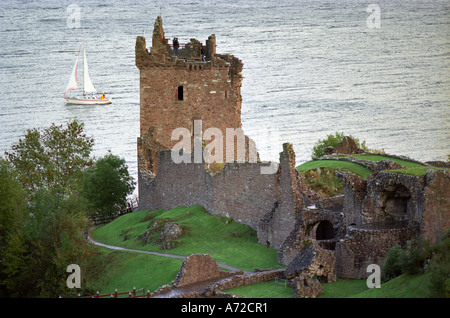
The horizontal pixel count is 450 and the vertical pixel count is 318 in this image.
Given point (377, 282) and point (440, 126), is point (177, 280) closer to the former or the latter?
point (377, 282)

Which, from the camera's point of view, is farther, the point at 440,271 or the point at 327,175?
the point at 327,175

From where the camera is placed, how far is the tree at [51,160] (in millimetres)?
86812

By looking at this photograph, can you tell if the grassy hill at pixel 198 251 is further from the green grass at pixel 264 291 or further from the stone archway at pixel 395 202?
the stone archway at pixel 395 202

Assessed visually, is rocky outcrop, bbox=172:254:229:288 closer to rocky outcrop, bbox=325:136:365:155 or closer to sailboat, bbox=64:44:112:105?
rocky outcrop, bbox=325:136:365:155

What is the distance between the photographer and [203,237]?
2635 inches

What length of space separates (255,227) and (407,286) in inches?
714

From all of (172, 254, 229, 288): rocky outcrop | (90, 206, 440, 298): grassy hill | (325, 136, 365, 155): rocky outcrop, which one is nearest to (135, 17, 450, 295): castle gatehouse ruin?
(90, 206, 440, 298): grassy hill

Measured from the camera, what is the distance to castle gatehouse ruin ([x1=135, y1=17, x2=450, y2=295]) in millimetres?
54812

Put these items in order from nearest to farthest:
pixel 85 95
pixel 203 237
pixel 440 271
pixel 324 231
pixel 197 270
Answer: pixel 440 271 → pixel 197 270 → pixel 324 231 → pixel 203 237 → pixel 85 95

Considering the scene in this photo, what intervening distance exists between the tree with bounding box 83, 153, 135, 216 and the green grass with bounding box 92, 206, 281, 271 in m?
8.56

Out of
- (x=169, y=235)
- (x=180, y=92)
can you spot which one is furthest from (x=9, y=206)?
(x=180, y=92)

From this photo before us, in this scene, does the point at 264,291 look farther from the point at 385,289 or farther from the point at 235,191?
the point at 235,191

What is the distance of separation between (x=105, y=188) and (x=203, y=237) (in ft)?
74.4

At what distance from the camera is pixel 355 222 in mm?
58250
